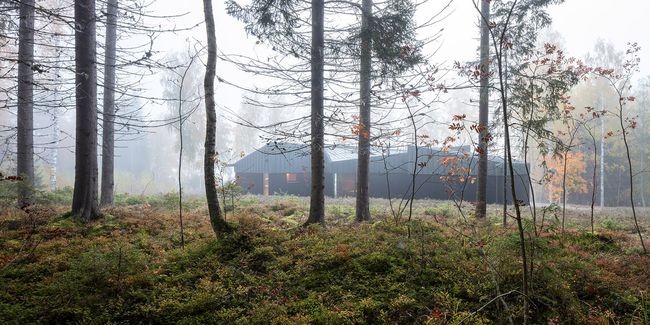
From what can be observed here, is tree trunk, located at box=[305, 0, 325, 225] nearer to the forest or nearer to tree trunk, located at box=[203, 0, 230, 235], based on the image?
the forest

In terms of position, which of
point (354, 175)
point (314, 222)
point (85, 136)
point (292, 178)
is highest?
point (85, 136)

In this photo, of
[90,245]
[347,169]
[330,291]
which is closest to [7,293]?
[90,245]

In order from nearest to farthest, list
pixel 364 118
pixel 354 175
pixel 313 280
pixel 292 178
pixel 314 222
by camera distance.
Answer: pixel 313 280, pixel 314 222, pixel 364 118, pixel 354 175, pixel 292 178

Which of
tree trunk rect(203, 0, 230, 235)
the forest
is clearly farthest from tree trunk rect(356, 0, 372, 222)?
tree trunk rect(203, 0, 230, 235)

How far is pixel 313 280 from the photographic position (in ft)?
15.9

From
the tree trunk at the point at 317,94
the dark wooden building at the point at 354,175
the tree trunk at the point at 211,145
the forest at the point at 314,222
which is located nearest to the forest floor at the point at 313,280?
the forest at the point at 314,222

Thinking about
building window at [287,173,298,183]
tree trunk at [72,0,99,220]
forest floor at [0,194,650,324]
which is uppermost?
tree trunk at [72,0,99,220]

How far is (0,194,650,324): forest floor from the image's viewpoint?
3.86 m

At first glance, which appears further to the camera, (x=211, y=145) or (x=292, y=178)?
(x=292, y=178)

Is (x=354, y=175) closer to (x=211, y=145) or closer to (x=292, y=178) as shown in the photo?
(x=292, y=178)

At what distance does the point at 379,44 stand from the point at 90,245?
7.09 m

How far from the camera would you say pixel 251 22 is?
8.01 meters

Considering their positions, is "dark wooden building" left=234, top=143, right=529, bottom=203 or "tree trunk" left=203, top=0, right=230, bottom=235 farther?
"dark wooden building" left=234, top=143, right=529, bottom=203

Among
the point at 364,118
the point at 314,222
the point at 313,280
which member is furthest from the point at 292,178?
the point at 313,280
